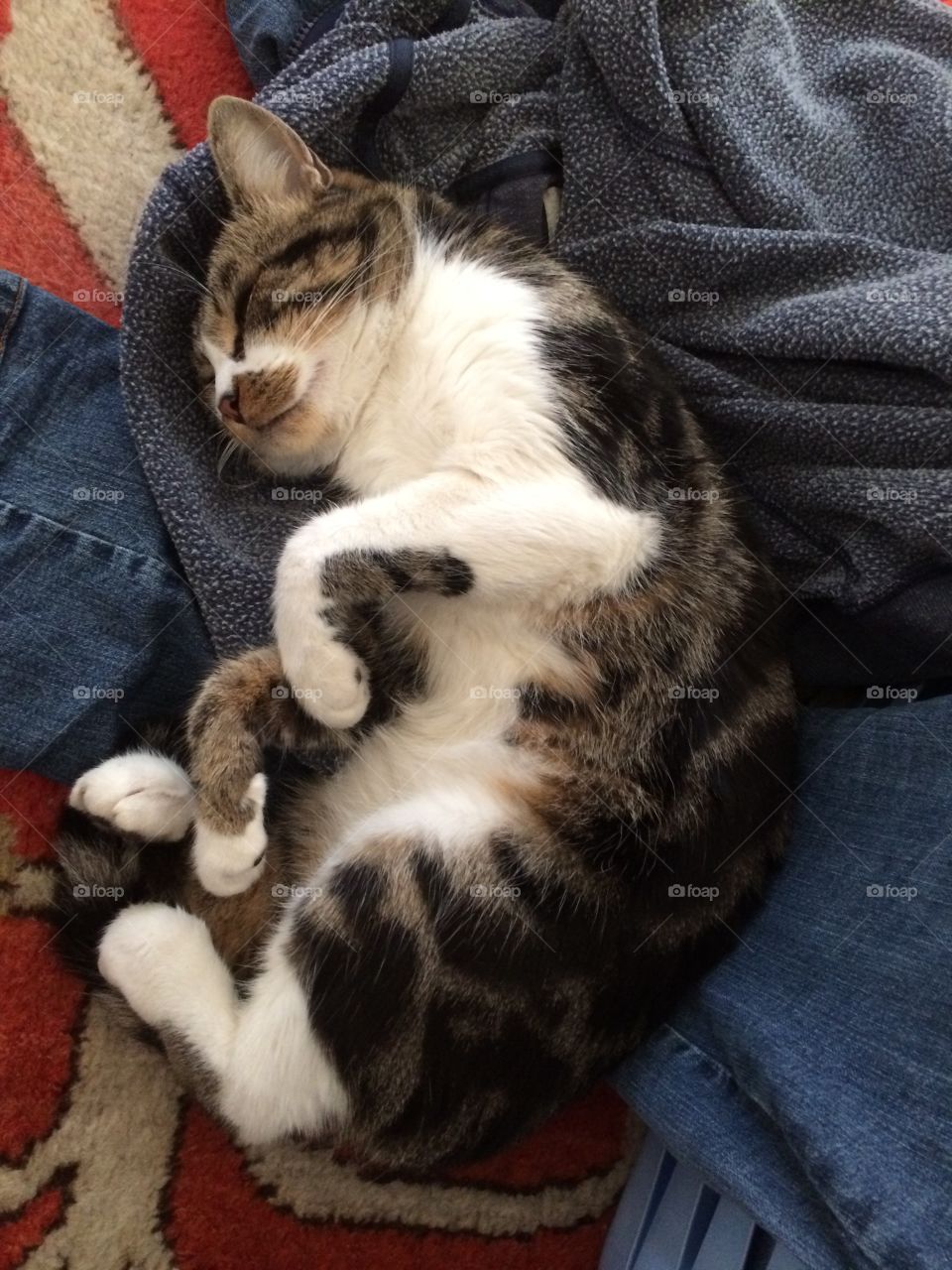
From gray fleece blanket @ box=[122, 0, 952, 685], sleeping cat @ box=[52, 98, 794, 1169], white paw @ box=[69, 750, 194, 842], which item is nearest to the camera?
sleeping cat @ box=[52, 98, 794, 1169]

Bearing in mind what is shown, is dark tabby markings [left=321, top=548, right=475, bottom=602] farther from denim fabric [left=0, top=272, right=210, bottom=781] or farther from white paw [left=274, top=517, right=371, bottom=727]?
denim fabric [left=0, top=272, right=210, bottom=781]

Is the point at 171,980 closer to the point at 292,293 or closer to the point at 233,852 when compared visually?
the point at 233,852

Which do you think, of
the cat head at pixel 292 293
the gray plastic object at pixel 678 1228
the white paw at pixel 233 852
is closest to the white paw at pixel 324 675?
the white paw at pixel 233 852

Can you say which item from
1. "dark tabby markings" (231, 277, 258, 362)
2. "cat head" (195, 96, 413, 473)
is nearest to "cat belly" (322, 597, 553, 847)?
"cat head" (195, 96, 413, 473)

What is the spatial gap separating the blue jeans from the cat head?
221mm

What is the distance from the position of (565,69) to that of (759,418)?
69cm

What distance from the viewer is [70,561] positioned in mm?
1345

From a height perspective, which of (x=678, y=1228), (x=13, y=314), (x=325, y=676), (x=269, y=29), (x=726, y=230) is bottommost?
(x=678, y=1228)

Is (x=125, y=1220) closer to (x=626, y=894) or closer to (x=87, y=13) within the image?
(x=626, y=894)

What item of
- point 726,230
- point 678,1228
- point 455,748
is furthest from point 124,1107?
point 726,230

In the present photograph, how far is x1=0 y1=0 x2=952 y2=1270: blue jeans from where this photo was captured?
1025 millimetres

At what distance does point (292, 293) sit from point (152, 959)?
1026 millimetres

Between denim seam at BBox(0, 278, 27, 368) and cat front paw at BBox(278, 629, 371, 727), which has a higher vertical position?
denim seam at BBox(0, 278, 27, 368)

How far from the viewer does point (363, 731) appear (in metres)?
1.42
